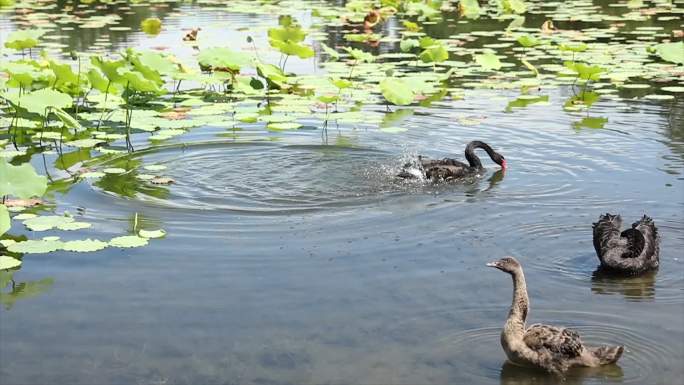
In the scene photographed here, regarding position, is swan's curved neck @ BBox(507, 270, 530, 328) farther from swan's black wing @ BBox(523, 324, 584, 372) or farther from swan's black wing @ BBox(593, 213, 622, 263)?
swan's black wing @ BBox(593, 213, 622, 263)

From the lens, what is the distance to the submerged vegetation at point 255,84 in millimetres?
8914

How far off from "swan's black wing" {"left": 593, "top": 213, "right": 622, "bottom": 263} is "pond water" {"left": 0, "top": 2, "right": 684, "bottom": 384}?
170 mm

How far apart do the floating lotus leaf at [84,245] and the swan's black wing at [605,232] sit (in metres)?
3.29

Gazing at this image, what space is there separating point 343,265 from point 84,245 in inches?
68.9

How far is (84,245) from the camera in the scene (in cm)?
688

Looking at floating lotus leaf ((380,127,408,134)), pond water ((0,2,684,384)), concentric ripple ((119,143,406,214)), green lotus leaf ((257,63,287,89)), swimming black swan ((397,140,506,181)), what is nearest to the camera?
pond water ((0,2,684,384))

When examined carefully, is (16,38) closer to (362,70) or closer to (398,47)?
(362,70)

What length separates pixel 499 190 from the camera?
8.63 meters

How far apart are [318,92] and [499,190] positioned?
4.84m

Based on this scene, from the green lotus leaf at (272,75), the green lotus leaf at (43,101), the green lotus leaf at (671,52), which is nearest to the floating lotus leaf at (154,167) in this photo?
the green lotus leaf at (43,101)

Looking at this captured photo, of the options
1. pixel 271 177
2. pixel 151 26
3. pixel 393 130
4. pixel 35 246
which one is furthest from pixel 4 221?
pixel 151 26

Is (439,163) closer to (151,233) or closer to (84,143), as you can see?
(151,233)

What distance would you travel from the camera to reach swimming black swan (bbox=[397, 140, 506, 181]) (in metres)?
8.80

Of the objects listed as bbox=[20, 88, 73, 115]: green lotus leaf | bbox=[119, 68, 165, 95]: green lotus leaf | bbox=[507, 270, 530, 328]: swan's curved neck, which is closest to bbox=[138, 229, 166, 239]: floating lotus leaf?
bbox=[20, 88, 73, 115]: green lotus leaf
